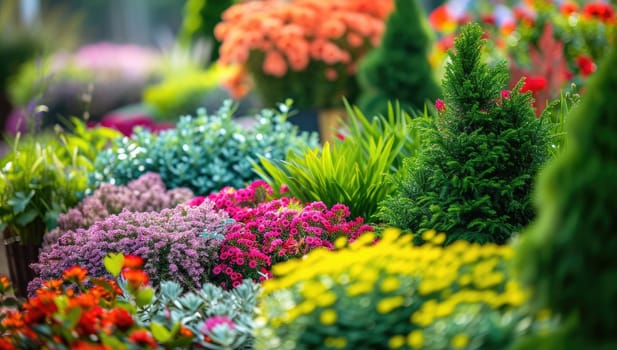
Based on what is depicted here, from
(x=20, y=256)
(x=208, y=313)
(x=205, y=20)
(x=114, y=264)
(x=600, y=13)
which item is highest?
(x=205, y=20)

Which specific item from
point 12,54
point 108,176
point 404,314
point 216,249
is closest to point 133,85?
point 12,54

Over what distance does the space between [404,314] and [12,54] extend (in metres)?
16.1

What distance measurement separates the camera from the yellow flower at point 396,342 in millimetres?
2381

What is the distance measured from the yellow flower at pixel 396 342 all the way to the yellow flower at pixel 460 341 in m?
0.16

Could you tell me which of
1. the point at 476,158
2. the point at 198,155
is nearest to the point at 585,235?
the point at 476,158

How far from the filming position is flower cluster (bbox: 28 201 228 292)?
3.83 metres

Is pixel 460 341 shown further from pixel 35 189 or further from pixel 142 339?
pixel 35 189

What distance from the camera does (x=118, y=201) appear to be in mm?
4875

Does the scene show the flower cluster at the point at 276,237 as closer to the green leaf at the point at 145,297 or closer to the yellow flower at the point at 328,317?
the green leaf at the point at 145,297

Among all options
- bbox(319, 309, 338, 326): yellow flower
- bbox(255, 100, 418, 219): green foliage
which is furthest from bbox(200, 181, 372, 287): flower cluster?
bbox(319, 309, 338, 326): yellow flower

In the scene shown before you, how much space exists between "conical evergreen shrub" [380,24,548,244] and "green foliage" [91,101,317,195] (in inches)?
72.1

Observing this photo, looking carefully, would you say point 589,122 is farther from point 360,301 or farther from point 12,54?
point 12,54

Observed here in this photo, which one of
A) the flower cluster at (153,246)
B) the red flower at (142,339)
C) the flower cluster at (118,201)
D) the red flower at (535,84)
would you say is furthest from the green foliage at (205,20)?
the red flower at (142,339)

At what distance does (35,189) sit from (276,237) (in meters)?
1.90
